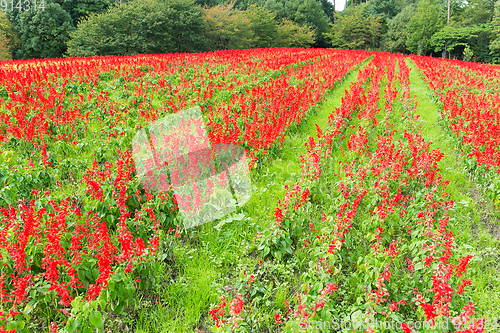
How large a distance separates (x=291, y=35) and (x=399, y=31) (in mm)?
→ 21905

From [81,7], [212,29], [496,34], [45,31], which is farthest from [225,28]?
[496,34]

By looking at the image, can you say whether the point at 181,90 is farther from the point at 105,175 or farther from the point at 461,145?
the point at 461,145

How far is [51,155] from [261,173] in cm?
406

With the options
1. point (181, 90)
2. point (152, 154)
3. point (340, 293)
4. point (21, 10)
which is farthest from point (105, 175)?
point (21, 10)

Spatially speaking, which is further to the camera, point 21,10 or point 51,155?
point 21,10

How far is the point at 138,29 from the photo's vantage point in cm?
2547

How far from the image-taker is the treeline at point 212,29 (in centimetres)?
2522

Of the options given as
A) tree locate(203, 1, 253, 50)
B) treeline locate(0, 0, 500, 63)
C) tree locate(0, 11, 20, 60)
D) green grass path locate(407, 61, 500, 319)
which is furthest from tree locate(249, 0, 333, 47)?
green grass path locate(407, 61, 500, 319)

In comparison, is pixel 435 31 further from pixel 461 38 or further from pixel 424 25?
pixel 461 38

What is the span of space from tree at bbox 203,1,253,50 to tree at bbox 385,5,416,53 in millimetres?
30494

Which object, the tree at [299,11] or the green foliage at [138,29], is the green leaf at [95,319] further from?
the tree at [299,11]

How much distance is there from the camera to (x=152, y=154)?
481cm

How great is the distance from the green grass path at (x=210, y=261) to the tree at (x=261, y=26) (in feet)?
105

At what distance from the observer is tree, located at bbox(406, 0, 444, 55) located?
44031 millimetres
